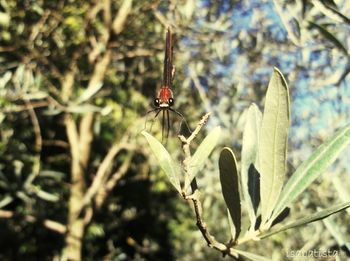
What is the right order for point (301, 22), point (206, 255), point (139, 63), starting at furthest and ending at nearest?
point (206, 255) → point (139, 63) → point (301, 22)

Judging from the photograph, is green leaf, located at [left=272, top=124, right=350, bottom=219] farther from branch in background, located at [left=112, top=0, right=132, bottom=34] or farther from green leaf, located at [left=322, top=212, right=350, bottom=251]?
branch in background, located at [left=112, top=0, right=132, bottom=34]

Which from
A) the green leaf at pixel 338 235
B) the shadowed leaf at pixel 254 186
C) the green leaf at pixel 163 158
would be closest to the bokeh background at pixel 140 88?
the green leaf at pixel 338 235

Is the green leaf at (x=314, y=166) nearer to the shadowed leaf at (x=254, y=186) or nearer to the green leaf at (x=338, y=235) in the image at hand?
the shadowed leaf at (x=254, y=186)

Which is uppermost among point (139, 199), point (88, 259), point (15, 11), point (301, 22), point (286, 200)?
point (15, 11)

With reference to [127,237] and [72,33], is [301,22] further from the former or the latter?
[127,237]

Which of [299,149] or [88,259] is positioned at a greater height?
[299,149]

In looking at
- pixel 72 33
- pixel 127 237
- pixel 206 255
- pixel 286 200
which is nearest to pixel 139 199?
pixel 127 237
